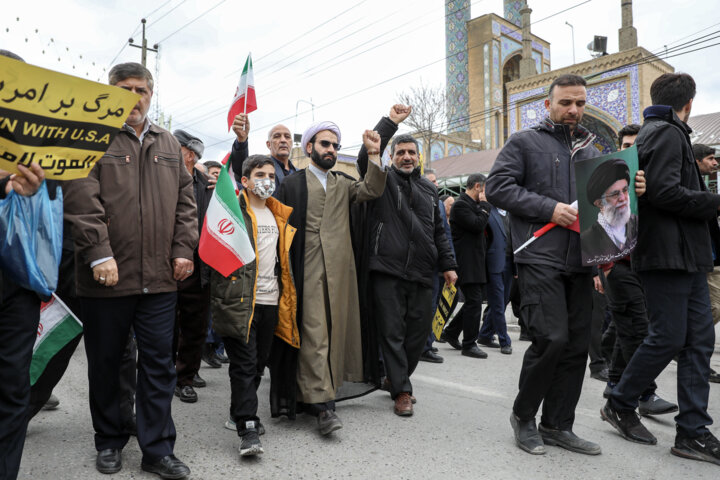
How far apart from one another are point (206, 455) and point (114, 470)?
506 mm

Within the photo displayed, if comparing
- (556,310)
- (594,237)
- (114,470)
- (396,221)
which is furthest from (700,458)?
(114,470)

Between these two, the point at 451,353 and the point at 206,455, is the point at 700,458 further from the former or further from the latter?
the point at 451,353

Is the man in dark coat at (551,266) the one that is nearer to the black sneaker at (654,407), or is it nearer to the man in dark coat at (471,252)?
the black sneaker at (654,407)

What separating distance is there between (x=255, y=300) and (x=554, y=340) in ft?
6.14

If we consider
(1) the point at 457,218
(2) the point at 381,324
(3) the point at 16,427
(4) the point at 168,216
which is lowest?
(3) the point at 16,427

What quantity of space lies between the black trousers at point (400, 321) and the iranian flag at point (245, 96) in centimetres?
161

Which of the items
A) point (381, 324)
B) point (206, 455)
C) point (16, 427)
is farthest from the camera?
point (381, 324)

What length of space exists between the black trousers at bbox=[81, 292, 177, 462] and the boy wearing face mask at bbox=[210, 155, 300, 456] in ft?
1.39

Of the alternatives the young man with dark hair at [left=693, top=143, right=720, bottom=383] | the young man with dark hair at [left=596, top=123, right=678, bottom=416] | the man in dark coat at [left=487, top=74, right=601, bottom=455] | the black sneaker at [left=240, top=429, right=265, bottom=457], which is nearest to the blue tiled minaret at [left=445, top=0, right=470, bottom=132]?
the young man with dark hair at [left=693, top=143, right=720, bottom=383]

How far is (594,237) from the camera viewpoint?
10.6ft

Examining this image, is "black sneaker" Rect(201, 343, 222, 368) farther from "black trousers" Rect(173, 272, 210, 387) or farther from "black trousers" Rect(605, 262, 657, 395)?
"black trousers" Rect(605, 262, 657, 395)

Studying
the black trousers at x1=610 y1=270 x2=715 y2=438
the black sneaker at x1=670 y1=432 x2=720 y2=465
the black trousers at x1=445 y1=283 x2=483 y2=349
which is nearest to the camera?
the black sneaker at x1=670 y1=432 x2=720 y2=465

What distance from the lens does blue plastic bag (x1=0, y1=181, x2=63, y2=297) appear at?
224 cm

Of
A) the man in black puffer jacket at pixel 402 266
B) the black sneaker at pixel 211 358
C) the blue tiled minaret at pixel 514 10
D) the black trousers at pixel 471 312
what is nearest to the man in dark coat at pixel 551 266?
the man in black puffer jacket at pixel 402 266
